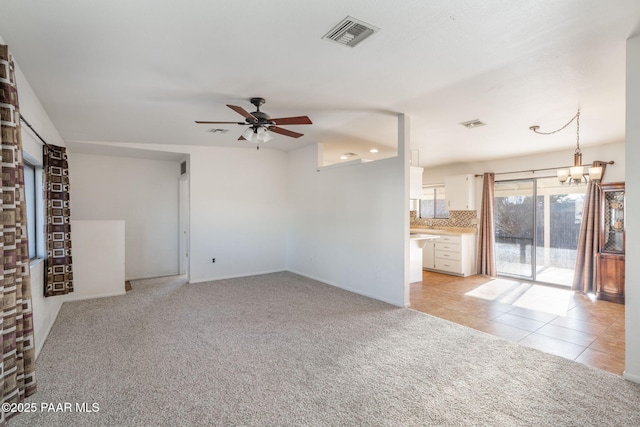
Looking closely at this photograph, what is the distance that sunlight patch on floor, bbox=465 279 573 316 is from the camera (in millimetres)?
4574

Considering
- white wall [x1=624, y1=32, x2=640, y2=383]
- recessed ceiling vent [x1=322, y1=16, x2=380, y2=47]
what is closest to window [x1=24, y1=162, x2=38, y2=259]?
→ recessed ceiling vent [x1=322, y1=16, x2=380, y2=47]

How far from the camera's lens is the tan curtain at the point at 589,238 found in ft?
17.1

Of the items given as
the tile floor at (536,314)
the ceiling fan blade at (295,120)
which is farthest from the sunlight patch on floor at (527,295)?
the ceiling fan blade at (295,120)

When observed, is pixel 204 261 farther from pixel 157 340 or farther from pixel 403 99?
pixel 403 99

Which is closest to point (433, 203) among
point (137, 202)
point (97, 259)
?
point (137, 202)

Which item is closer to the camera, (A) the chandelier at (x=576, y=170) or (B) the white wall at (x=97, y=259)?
(A) the chandelier at (x=576, y=170)

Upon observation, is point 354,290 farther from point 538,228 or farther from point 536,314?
point 538,228

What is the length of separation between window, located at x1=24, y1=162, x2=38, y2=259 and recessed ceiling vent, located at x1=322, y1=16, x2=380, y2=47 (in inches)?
148

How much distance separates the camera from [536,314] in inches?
166

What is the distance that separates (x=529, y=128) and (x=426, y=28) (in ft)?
10.5

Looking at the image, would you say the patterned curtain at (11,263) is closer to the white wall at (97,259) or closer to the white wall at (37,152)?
the white wall at (37,152)

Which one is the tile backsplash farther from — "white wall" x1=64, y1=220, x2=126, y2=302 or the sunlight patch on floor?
"white wall" x1=64, y1=220, x2=126, y2=302

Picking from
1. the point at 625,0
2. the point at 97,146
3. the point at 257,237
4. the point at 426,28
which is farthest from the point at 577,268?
the point at 97,146

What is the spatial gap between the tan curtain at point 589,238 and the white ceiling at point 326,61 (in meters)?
1.16
